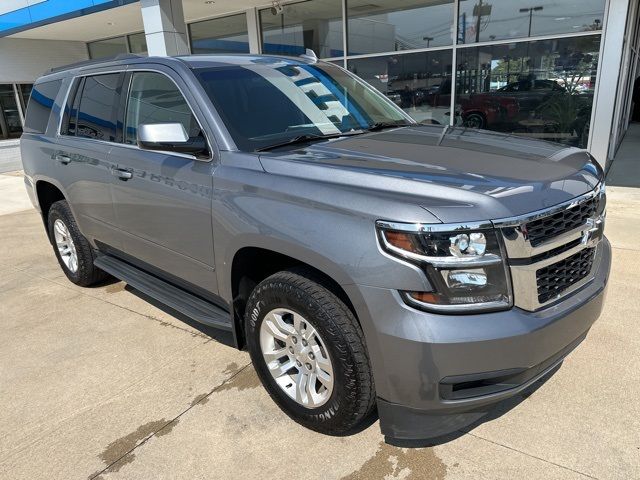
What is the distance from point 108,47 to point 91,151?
1695cm

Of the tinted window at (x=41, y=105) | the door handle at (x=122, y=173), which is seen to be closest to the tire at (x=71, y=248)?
the tinted window at (x=41, y=105)

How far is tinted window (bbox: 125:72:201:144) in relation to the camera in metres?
3.09

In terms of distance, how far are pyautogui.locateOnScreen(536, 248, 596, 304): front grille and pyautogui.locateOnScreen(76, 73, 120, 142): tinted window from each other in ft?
10.2

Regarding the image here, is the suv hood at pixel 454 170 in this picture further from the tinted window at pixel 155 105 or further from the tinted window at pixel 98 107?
the tinted window at pixel 98 107

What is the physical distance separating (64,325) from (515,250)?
3.63 m

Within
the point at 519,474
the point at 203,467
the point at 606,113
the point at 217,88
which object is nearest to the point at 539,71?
the point at 606,113

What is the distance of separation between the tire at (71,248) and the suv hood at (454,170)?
108 inches

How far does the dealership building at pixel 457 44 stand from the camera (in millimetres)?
7922

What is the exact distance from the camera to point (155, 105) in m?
3.37

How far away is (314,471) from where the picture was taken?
2.37 meters

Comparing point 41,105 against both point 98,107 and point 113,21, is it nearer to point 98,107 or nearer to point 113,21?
point 98,107

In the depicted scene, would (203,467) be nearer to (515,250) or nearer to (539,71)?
(515,250)

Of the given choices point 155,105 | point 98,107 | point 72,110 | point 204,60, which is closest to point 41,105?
point 72,110

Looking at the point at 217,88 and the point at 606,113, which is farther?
the point at 606,113
